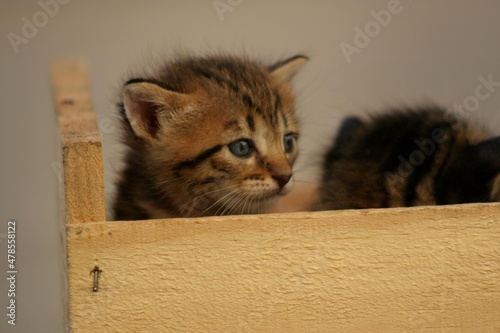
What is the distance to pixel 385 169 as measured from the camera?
1.50 metres

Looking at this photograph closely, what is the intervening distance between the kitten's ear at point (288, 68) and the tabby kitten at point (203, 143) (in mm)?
100

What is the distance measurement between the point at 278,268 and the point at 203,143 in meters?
0.41

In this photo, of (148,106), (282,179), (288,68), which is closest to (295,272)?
(282,179)

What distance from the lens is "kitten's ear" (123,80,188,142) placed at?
4.59 ft

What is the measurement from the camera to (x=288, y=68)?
5.46ft

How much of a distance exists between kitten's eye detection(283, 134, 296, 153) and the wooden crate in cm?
45

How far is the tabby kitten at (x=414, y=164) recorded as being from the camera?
4.54 feet

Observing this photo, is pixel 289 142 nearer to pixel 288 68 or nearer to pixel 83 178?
pixel 288 68

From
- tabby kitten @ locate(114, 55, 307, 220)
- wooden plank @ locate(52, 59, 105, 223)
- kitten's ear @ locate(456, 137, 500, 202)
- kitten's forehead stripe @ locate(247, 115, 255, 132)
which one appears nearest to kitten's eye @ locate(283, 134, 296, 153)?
tabby kitten @ locate(114, 55, 307, 220)

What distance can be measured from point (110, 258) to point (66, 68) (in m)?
0.79

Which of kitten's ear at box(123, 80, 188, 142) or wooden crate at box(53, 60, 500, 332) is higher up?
kitten's ear at box(123, 80, 188, 142)

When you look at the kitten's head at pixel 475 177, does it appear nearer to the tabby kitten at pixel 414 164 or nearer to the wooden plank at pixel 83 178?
the tabby kitten at pixel 414 164

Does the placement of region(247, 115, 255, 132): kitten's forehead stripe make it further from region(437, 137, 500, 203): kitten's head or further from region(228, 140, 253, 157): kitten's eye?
region(437, 137, 500, 203): kitten's head

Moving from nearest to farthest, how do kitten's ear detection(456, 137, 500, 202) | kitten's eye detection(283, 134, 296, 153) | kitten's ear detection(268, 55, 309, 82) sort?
kitten's ear detection(456, 137, 500, 202) → kitten's eye detection(283, 134, 296, 153) → kitten's ear detection(268, 55, 309, 82)
